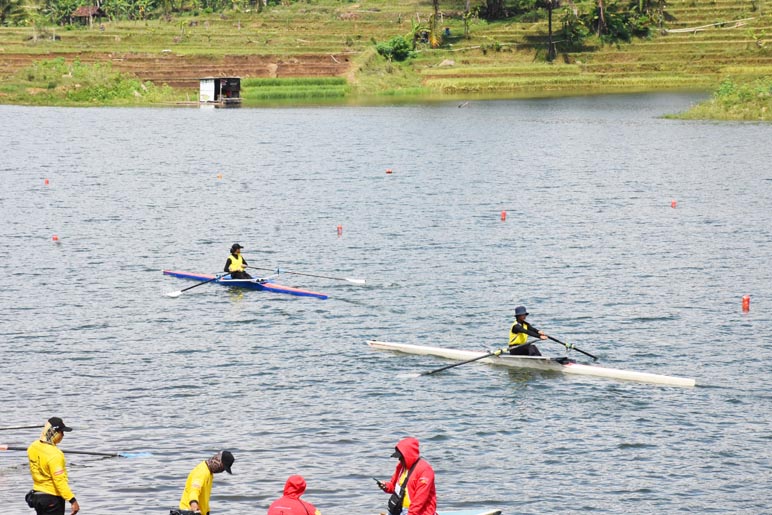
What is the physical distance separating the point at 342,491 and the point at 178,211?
4845 cm

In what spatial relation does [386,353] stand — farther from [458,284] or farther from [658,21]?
[658,21]

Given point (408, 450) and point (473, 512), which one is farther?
point (473, 512)

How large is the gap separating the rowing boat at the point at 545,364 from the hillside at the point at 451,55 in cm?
12322

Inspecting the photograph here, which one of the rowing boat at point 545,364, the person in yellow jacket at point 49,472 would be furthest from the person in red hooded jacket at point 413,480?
the rowing boat at point 545,364

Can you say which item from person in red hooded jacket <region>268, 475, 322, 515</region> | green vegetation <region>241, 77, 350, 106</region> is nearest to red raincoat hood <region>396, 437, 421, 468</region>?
person in red hooded jacket <region>268, 475, 322, 515</region>

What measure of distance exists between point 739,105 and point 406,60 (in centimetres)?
6947

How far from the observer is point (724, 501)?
2856 centimetres

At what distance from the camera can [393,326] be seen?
46.0 meters

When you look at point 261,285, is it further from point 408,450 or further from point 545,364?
point 408,450

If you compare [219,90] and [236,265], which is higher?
[219,90]

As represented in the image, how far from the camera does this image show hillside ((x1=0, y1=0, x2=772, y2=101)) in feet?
531

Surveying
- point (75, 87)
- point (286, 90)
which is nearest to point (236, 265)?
point (286, 90)

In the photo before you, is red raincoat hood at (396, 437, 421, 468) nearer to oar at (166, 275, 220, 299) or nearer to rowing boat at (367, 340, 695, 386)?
rowing boat at (367, 340, 695, 386)

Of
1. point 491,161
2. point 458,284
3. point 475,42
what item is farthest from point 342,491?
point 475,42
